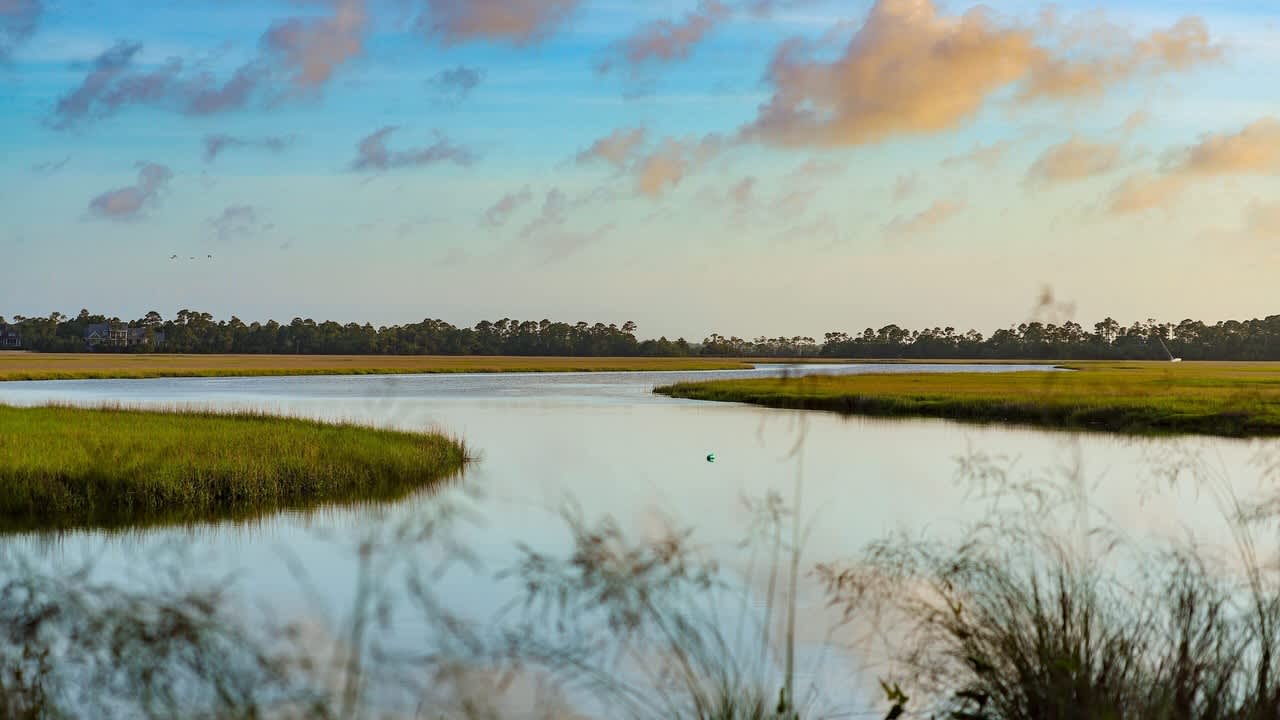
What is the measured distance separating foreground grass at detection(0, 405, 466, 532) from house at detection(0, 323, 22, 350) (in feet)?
620

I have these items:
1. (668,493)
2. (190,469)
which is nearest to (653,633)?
(190,469)

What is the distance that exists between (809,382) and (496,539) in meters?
12.0

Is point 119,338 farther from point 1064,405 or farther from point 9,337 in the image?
point 1064,405

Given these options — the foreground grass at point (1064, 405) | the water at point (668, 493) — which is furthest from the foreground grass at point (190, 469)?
the foreground grass at point (1064, 405)

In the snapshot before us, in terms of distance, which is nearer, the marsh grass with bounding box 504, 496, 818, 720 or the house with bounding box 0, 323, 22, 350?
the marsh grass with bounding box 504, 496, 818, 720

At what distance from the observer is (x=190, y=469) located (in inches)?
786

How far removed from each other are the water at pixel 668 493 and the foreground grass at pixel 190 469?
1074mm

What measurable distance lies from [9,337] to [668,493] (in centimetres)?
20429

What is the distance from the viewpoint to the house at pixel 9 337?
192 metres

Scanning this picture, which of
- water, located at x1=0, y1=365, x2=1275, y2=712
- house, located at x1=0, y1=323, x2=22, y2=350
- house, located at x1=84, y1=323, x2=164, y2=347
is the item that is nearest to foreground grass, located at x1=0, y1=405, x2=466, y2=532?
water, located at x1=0, y1=365, x2=1275, y2=712

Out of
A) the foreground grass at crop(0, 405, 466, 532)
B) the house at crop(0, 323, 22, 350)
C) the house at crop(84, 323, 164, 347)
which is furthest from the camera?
the house at crop(0, 323, 22, 350)

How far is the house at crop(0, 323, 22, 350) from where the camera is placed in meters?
192

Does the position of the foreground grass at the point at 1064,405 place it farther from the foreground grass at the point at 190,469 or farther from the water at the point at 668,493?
the foreground grass at the point at 190,469

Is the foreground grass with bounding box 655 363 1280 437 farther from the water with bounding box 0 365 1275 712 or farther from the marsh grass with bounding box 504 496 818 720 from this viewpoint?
the marsh grass with bounding box 504 496 818 720
